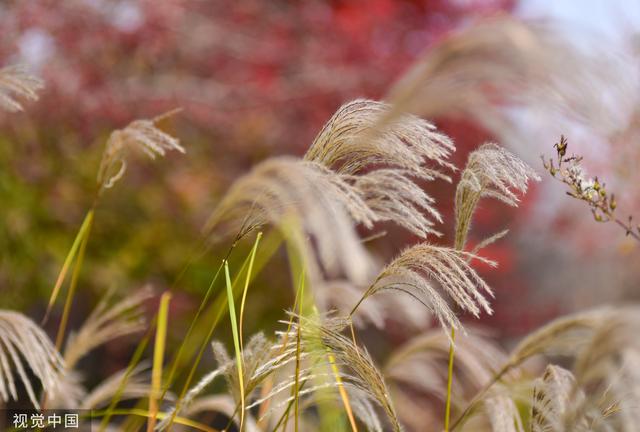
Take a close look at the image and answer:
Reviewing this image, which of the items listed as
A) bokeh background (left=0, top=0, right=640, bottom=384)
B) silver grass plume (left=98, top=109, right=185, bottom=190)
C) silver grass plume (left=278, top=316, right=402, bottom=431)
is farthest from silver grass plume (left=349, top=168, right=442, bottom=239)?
bokeh background (left=0, top=0, right=640, bottom=384)

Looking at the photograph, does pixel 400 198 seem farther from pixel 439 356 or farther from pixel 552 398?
pixel 439 356

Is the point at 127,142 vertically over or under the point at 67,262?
over

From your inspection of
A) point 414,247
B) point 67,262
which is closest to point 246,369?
point 414,247

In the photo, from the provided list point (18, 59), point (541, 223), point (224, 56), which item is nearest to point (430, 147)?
point (18, 59)

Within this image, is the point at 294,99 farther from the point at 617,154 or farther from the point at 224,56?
the point at 617,154

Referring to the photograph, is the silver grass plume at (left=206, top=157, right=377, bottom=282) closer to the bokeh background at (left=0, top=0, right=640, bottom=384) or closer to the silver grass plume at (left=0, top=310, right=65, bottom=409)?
the silver grass plume at (left=0, top=310, right=65, bottom=409)
